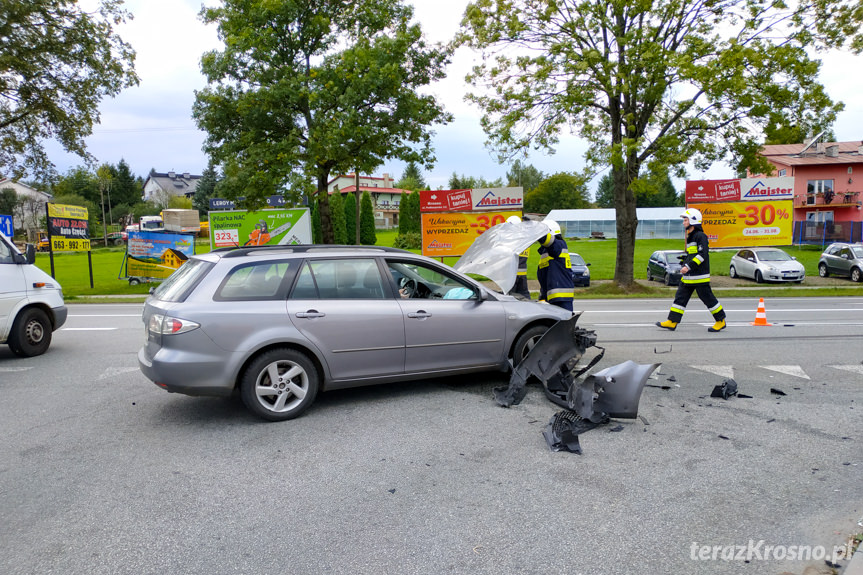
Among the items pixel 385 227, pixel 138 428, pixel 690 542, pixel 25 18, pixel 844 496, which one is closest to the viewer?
pixel 690 542

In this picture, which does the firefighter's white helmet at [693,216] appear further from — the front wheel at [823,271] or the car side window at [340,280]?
the front wheel at [823,271]

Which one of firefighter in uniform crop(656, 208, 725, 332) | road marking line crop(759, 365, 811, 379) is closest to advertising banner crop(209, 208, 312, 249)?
firefighter in uniform crop(656, 208, 725, 332)

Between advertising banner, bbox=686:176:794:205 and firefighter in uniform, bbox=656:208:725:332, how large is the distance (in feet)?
48.6

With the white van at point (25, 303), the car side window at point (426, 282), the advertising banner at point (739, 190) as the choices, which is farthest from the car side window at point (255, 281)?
the advertising banner at point (739, 190)

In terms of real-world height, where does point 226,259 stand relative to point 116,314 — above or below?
above

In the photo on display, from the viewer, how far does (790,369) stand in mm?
6883

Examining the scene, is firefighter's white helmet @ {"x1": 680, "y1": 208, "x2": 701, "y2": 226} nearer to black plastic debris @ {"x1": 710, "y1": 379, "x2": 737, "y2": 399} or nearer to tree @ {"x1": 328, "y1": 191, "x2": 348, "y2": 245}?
black plastic debris @ {"x1": 710, "y1": 379, "x2": 737, "y2": 399}

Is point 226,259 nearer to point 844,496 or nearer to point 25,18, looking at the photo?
point 844,496

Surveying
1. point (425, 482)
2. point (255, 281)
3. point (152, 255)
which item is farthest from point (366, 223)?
point (425, 482)

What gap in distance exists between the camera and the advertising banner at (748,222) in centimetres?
2344

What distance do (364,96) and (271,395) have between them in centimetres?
1591

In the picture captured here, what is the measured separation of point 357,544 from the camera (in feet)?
10.2

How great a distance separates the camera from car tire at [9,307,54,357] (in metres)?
7.86

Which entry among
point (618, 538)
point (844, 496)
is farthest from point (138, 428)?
point (844, 496)
